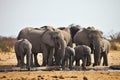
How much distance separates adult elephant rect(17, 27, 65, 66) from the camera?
2286 cm

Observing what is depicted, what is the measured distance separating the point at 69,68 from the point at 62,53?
1185 millimetres

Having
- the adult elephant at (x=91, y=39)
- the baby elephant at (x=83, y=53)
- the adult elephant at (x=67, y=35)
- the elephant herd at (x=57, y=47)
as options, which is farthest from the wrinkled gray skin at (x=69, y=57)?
the adult elephant at (x=67, y=35)

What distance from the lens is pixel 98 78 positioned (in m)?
16.2

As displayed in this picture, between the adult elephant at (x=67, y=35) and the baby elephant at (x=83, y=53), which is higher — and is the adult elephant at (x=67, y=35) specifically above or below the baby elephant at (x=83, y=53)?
above

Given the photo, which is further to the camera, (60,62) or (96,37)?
(96,37)

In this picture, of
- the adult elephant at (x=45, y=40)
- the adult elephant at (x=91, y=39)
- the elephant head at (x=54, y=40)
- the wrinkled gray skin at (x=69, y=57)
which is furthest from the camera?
the adult elephant at (x=91, y=39)

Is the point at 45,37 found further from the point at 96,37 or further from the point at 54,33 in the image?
the point at 96,37

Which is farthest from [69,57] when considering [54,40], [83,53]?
[54,40]

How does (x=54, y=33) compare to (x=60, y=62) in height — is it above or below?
above

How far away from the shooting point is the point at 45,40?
23.4 meters

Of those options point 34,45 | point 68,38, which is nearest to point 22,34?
point 34,45

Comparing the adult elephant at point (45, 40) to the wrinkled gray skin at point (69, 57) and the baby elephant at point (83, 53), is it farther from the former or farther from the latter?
the baby elephant at point (83, 53)

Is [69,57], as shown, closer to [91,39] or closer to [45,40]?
[45,40]

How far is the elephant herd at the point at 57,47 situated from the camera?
69.5 feet
